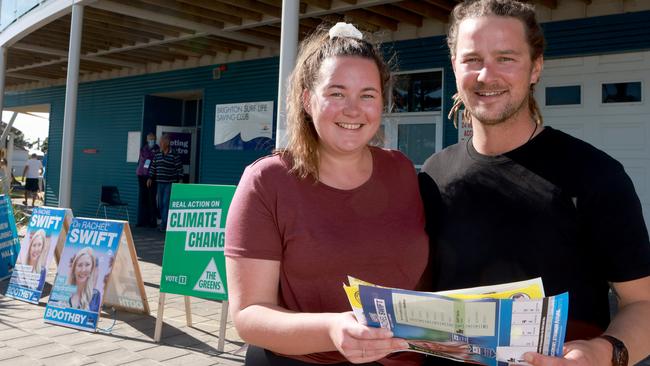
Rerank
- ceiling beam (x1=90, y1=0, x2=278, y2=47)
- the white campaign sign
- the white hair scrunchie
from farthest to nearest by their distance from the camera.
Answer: the white campaign sign
ceiling beam (x1=90, y1=0, x2=278, y2=47)
the white hair scrunchie

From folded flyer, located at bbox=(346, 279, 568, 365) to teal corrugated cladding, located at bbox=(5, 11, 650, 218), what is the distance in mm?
6606

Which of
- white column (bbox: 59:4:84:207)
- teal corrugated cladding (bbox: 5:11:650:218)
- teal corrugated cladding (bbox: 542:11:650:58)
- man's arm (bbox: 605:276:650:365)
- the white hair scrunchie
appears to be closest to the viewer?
man's arm (bbox: 605:276:650:365)

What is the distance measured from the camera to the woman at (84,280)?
4.56m

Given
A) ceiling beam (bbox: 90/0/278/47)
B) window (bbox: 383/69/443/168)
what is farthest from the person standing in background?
window (bbox: 383/69/443/168)

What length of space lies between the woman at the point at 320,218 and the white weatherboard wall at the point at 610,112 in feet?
19.5

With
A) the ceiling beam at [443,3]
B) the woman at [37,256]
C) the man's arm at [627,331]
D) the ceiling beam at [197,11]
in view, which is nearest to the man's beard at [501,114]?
the man's arm at [627,331]

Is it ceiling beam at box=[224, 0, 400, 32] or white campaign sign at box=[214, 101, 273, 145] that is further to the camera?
white campaign sign at box=[214, 101, 273, 145]

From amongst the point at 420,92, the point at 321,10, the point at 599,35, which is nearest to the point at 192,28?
the point at 321,10

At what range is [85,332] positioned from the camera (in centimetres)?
445

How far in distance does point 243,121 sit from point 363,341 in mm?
9427

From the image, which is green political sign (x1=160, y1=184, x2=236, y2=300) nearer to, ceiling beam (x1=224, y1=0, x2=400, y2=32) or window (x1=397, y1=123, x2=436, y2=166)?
ceiling beam (x1=224, y1=0, x2=400, y2=32)

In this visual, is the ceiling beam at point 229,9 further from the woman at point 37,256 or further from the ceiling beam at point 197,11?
the woman at point 37,256

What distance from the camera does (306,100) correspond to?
5.97 ft

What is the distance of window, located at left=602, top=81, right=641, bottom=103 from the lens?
6.62 metres
